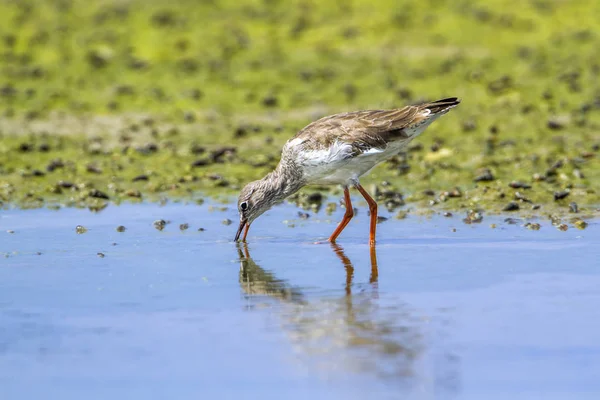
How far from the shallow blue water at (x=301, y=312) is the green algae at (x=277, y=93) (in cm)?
263

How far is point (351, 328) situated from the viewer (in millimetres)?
8633

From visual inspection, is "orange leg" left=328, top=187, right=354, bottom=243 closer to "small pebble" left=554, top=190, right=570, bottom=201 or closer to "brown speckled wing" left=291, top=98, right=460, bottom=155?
"brown speckled wing" left=291, top=98, right=460, bottom=155

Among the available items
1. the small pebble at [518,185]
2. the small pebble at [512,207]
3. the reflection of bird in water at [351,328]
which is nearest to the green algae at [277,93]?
the small pebble at [518,185]

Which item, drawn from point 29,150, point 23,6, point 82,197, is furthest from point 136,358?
point 23,6

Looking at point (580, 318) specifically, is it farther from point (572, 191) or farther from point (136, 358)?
point (572, 191)

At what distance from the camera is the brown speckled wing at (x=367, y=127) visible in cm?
1299

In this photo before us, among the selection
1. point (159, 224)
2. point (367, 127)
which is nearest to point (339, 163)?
point (367, 127)

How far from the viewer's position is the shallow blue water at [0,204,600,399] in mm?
7387

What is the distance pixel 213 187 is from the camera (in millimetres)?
16750

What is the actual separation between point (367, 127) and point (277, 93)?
10456 millimetres

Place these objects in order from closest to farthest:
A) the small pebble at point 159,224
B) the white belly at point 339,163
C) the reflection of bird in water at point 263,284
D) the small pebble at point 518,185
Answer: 1. the reflection of bird in water at point 263,284
2. the white belly at point 339,163
3. the small pebble at point 159,224
4. the small pebble at point 518,185

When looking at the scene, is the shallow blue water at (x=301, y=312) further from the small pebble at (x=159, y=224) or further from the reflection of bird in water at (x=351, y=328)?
the small pebble at (x=159, y=224)

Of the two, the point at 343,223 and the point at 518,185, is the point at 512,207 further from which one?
the point at 343,223

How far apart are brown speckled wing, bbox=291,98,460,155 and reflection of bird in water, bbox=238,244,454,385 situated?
2.70 meters
